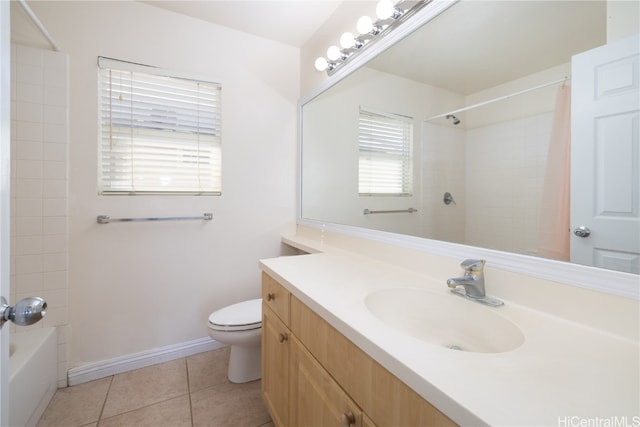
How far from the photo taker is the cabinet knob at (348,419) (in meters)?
0.67

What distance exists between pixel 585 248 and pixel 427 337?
0.50 m

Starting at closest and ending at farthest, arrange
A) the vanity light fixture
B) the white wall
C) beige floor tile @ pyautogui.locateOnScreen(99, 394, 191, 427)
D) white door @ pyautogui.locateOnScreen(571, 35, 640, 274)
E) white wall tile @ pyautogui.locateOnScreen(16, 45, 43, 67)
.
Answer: white door @ pyautogui.locateOnScreen(571, 35, 640, 274), the vanity light fixture, beige floor tile @ pyautogui.locateOnScreen(99, 394, 191, 427), white wall tile @ pyautogui.locateOnScreen(16, 45, 43, 67), the white wall

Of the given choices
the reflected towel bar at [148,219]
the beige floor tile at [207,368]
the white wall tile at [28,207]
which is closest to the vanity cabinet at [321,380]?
the beige floor tile at [207,368]

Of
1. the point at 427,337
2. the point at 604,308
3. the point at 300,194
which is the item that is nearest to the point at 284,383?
the point at 427,337

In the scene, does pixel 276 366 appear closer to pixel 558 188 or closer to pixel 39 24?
pixel 558 188

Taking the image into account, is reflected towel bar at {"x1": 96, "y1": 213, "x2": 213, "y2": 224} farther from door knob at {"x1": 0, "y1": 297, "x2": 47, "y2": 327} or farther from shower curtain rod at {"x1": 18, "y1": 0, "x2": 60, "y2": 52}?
door knob at {"x1": 0, "y1": 297, "x2": 47, "y2": 327}

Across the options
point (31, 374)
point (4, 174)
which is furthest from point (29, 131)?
point (4, 174)

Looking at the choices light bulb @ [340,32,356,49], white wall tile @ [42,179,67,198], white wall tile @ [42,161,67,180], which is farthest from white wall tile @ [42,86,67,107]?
light bulb @ [340,32,356,49]

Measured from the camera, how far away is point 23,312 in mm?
538

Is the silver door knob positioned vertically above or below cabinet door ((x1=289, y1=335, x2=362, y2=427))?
above

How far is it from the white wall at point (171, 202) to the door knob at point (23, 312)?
4.29 feet

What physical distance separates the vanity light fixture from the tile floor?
79.2 inches

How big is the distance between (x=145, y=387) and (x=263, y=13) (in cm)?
243

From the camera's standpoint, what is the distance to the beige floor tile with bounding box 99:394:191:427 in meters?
1.31
